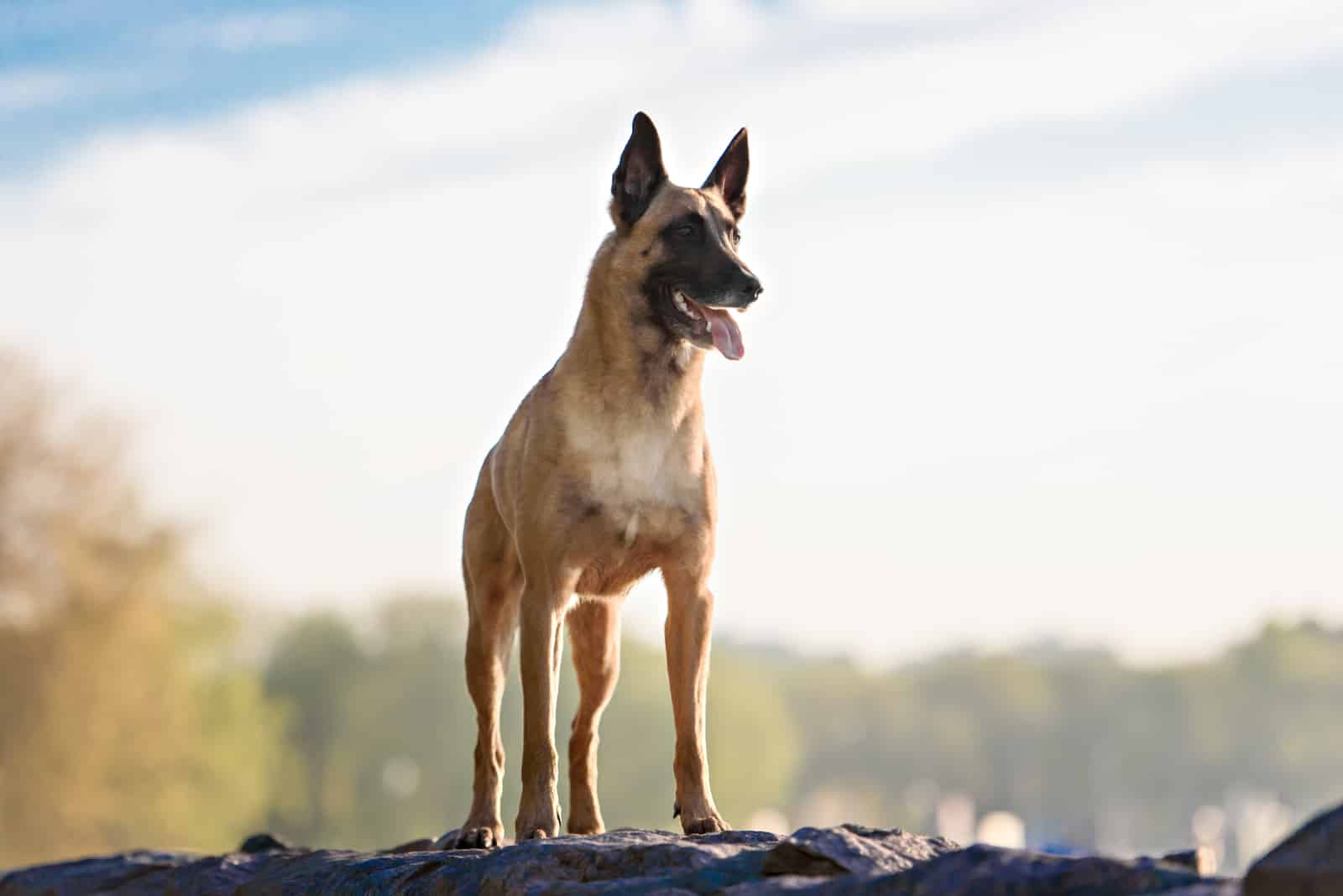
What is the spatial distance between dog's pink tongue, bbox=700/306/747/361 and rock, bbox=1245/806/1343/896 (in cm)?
465

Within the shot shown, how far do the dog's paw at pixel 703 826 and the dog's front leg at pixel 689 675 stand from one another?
5 cm

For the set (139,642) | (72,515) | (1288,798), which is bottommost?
(1288,798)

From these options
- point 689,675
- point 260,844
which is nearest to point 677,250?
point 689,675

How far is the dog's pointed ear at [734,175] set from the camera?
9.62 meters

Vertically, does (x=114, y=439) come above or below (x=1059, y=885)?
above

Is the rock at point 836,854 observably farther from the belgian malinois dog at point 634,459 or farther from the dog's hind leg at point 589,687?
the dog's hind leg at point 589,687

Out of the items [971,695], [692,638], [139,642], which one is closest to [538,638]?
[692,638]

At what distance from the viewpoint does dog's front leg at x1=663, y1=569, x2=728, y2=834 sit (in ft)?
28.3

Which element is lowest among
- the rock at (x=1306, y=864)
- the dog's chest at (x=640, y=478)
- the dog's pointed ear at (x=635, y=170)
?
the rock at (x=1306, y=864)

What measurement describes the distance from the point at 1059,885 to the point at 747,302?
422 centimetres

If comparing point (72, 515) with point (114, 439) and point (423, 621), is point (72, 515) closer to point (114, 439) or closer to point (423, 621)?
point (114, 439)

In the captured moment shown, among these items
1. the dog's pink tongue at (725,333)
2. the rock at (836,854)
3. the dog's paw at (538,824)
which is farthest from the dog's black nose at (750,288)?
the rock at (836,854)

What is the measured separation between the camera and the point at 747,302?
866 cm

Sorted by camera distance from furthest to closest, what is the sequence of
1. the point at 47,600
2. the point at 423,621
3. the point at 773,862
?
1. the point at 423,621
2. the point at 47,600
3. the point at 773,862
